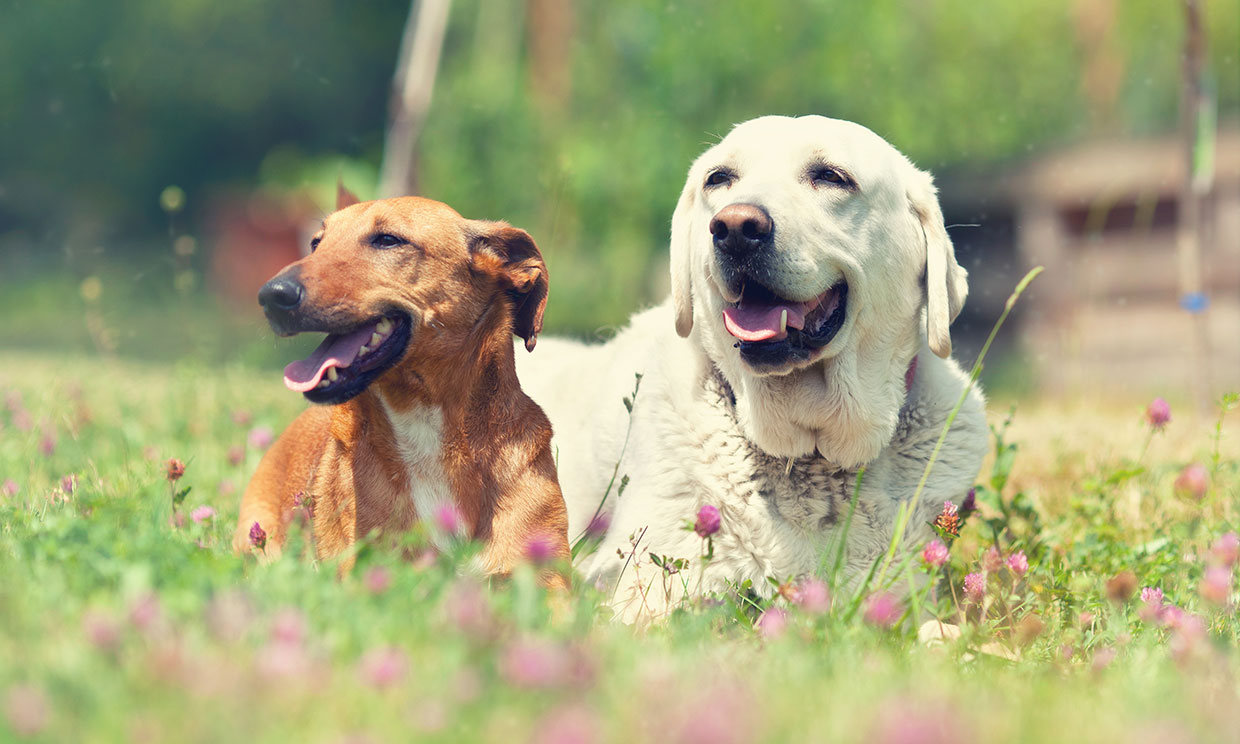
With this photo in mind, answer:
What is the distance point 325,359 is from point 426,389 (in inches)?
13.8

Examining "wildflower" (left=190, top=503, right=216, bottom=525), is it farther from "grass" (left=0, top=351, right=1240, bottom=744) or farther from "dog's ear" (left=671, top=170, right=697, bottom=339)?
"dog's ear" (left=671, top=170, right=697, bottom=339)

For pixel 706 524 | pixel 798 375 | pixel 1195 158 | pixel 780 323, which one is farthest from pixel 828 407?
pixel 1195 158

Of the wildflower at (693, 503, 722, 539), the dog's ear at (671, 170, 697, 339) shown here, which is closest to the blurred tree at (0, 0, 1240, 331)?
the dog's ear at (671, 170, 697, 339)

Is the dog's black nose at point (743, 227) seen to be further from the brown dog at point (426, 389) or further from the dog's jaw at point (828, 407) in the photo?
the brown dog at point (426, 389)

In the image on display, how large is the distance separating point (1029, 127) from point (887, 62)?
2.44 m

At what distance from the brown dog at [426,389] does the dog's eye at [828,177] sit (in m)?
0.89

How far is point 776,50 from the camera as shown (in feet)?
46.8

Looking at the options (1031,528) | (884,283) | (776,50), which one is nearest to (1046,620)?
(1031,528)

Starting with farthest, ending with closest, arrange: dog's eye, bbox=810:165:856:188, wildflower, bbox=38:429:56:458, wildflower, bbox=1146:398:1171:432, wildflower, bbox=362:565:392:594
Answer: wildflower, bbox=38:429:56:458, wildflower, bbox=1146:398:1171:432, dog's eye, bbox=810:165:856:188, wildflower, bbox=362:565:392:594

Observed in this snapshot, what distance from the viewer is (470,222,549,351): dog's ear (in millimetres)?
3422

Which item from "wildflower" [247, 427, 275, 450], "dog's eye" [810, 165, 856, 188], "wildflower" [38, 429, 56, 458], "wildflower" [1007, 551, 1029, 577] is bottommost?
"wildflower" [38, 429, 56, 458]

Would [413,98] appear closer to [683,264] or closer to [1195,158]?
[1195,158]

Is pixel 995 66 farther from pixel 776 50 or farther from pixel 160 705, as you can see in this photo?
pixel 160 705

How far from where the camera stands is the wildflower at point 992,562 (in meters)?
3.21
